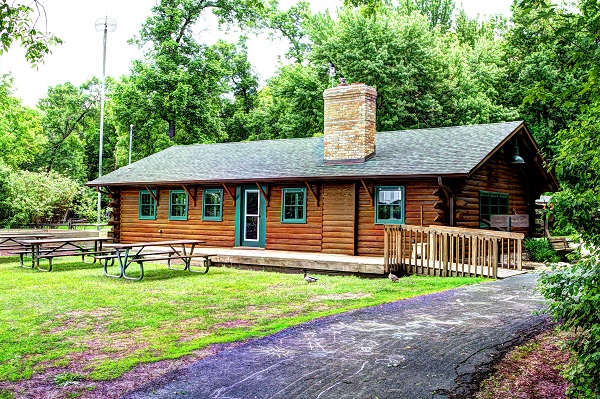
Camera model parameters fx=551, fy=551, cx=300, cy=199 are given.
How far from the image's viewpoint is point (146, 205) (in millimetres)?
20078

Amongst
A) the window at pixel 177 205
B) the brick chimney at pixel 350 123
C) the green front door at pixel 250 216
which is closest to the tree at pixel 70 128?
the window at pixel 177 205

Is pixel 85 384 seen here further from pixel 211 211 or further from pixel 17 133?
pixel 17 133

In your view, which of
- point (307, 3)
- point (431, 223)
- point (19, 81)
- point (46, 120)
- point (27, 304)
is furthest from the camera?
point (46, 120)

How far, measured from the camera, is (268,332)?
6488 mm

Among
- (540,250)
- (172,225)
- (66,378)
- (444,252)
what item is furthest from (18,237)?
(540,250)

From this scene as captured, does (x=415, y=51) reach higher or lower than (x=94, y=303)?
higher

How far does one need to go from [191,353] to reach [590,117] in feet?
15.3

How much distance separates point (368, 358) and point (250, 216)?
1268cm

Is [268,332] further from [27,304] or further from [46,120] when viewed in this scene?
[46,120]

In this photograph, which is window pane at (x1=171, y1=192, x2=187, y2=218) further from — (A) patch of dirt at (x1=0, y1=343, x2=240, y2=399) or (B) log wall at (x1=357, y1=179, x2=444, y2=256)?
(A) patch of dirt at (x1=0, y1=343, x2=240, y2=399)

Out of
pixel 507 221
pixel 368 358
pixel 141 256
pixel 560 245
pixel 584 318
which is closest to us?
pixel 584 318

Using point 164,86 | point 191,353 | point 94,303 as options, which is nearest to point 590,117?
point 191,353

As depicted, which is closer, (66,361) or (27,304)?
(66,361)

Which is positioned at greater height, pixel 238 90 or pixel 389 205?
pixel 238 90
